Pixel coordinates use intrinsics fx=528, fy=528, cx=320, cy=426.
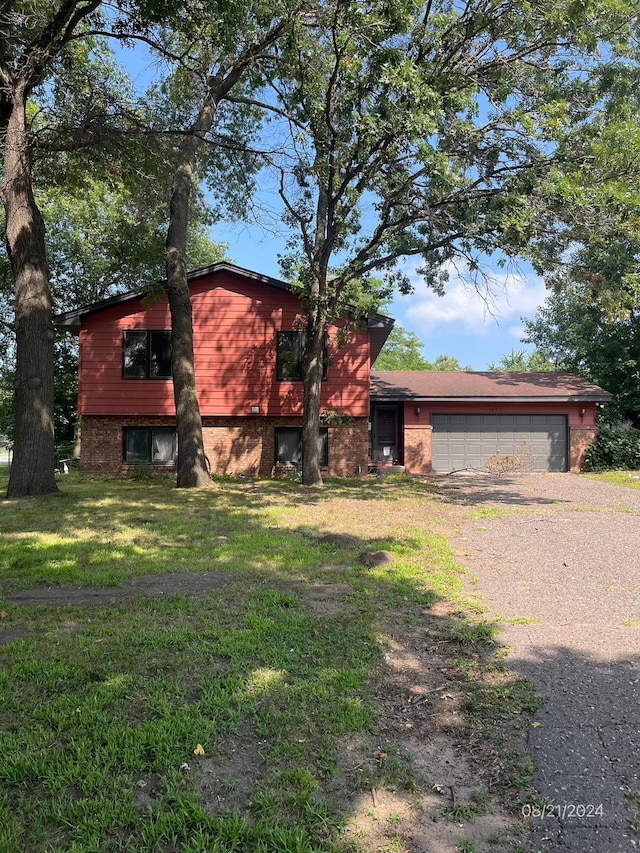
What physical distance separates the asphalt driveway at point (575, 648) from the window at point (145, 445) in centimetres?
1066

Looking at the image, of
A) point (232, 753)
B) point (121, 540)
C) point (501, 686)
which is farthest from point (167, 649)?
point (121, 540)

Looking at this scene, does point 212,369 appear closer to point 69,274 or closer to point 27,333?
point 27,333

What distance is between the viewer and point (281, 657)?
345 centimetres

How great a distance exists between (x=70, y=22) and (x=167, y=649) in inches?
460

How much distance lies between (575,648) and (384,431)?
1616 cm

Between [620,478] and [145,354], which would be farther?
[145,354]

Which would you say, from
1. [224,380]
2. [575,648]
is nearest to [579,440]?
[224,380]

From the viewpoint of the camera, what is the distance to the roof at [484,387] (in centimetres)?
1833

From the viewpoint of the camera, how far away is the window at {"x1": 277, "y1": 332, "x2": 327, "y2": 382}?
1630 centimetres

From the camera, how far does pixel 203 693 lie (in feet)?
9.80

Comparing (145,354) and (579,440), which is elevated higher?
(145,354)

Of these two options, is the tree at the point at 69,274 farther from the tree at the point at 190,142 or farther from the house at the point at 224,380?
the tree at the point at 190,142
